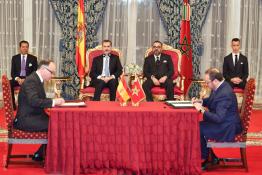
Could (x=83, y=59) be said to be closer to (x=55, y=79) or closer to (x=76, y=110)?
(x=55, y=79)

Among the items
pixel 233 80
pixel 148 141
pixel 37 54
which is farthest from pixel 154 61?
pixel 148 141

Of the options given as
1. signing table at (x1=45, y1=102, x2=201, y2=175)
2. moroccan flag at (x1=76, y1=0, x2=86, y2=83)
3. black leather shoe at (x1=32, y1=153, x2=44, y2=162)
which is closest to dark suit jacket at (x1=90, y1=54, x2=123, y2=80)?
moroccan flag at (x1=76, y1=0, x2=86, y2=83)

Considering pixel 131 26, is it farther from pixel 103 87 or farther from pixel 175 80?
pixel 103 87

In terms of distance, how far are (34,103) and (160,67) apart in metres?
3.77

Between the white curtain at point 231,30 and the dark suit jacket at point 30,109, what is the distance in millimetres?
5682

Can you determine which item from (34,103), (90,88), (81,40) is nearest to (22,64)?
(81,40)

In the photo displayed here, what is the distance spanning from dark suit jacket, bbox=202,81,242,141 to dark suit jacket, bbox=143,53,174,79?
322 cm

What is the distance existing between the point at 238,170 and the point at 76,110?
199cm

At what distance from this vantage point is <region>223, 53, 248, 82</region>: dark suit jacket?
30.8 feet

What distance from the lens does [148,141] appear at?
5.68 meters

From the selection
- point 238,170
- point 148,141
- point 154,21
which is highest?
point 154,21

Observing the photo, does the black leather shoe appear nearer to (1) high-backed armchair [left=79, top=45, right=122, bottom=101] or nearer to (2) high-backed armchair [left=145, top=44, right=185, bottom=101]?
(1) high-backed armchair [left=79, top=45, right=122, bottom=101]

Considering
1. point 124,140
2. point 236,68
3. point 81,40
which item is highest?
point 81,40

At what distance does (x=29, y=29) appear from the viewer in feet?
35.4
